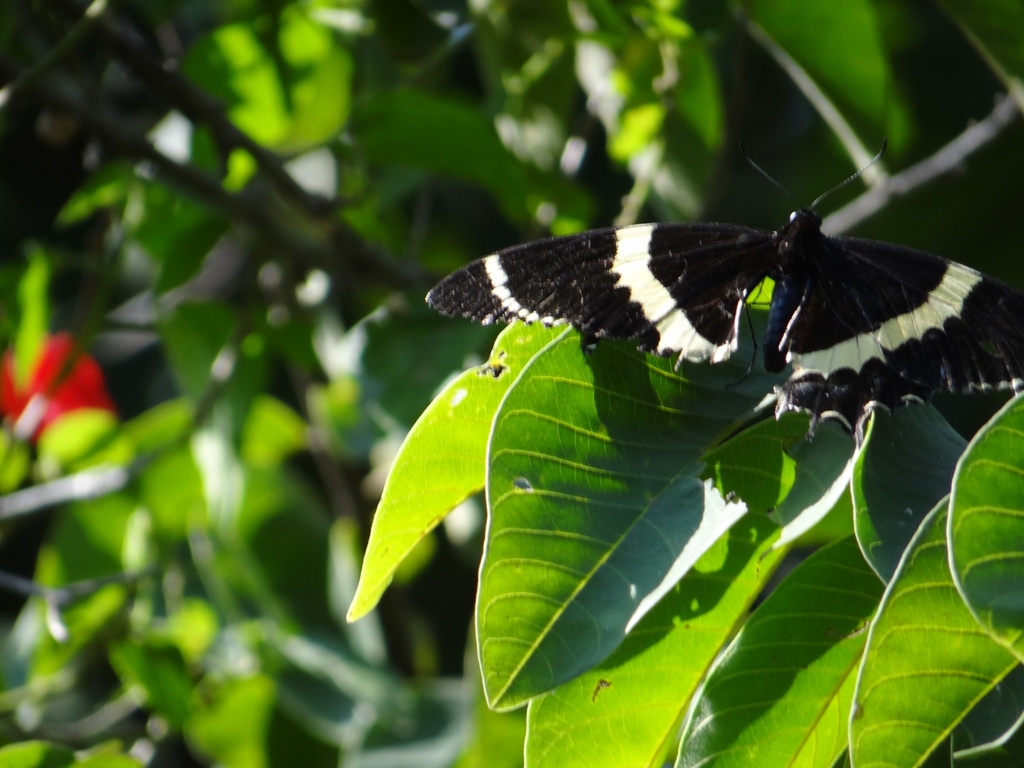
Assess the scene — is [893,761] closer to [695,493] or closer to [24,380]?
[695,493]

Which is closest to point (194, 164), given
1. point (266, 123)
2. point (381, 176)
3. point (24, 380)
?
point (266, 123)

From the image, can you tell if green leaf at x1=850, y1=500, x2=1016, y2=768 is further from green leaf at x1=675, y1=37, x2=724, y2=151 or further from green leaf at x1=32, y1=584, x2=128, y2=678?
green leaf at x1=32, y1=584, x2=128, y2=678

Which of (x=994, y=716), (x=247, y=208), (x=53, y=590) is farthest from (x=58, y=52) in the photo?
(x=994, y=716)

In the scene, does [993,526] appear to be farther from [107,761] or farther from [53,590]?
[53,590]

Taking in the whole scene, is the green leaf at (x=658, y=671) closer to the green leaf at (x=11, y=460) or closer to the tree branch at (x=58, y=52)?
the tree branch at (x=58, y=52)

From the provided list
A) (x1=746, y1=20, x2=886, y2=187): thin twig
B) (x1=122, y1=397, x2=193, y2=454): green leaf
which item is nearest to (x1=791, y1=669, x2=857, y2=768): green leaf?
(x1=746, y1=20, x2=886, y2=187): thin twig

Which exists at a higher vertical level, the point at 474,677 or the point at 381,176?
the point at 381,176

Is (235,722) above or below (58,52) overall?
below
